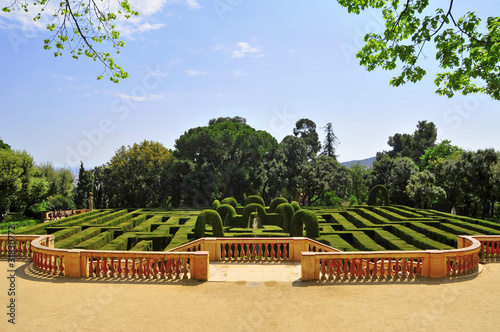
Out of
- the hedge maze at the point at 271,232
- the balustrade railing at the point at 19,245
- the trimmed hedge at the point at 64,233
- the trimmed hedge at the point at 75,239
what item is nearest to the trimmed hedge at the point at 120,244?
the hedge maze at the point at 271,232

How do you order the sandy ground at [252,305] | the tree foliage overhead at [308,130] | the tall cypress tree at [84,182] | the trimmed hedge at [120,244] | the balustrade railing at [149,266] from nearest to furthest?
1. the sandy ground at [252,305]
2. the balustrade railing at [149,266]
3. the trimmed hedge at [120,244]
4. the tall cypress tree at [84,182]
5. the tree foliage overhead at [308,130]

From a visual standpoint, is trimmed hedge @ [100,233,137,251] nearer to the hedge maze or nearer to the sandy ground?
the hedge maze

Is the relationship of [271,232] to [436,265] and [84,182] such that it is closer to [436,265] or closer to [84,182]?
[436,265]

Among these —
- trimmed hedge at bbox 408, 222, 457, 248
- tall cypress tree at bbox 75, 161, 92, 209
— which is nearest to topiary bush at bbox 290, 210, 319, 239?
trimmed hedge at bbox 408, 222, 457, 248

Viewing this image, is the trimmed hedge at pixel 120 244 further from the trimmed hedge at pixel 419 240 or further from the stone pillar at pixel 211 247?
the trimmed hedge at pixel 419 240

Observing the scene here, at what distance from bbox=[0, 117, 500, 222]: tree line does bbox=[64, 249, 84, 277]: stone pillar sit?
36729 millimetres

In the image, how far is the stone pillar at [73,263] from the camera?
1123cm

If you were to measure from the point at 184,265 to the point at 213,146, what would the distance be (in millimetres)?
40641

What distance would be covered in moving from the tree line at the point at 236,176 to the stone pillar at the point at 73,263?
121ft

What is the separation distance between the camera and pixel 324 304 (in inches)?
354

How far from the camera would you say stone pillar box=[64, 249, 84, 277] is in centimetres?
1123

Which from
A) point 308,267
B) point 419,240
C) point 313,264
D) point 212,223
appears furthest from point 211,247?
point 419,240

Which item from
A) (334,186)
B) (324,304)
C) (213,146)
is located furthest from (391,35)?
(334,186)

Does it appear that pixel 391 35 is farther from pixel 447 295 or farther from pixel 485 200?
pixel 485 200
